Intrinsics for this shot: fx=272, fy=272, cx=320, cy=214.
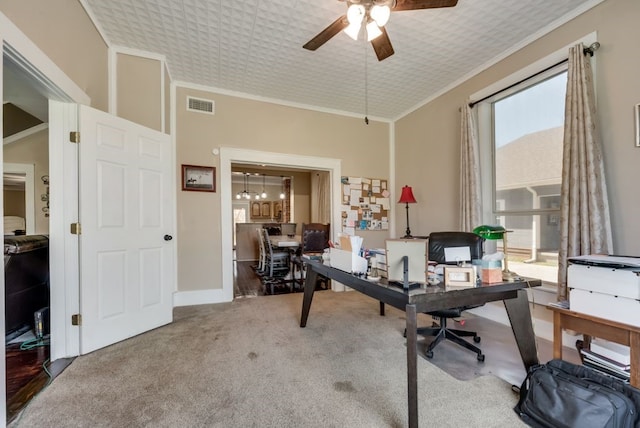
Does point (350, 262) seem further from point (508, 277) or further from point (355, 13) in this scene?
→ point (355, 13)

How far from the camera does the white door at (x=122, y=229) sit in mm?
2271

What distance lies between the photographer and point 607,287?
160 cm

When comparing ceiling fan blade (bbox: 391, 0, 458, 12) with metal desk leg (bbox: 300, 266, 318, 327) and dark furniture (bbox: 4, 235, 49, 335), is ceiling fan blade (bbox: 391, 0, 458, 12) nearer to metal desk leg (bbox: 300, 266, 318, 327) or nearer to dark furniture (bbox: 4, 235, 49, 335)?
metal desk leg (bbox: 300, 266, 318, 327)

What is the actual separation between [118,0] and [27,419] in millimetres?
3021

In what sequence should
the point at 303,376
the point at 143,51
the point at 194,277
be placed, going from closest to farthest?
the point at 303,376
the point at 143,51
the point at 194,277

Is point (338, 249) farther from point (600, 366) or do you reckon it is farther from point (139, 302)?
point (139, 302)

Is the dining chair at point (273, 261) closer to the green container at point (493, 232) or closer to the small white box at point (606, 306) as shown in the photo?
the green container at point (493, 232)

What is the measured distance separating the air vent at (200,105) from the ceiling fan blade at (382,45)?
2.44 m

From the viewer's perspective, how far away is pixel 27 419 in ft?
4.85

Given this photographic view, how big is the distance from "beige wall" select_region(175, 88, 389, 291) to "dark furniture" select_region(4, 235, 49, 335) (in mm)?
1261

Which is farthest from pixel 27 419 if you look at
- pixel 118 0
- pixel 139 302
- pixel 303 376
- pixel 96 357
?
pixel 118 0

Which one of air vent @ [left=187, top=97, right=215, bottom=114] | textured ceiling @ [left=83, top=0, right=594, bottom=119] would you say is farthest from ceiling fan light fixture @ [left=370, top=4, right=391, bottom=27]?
air vent @ [left=187, top=97, right=215, bottom=114]

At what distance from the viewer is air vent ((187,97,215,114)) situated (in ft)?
11.9

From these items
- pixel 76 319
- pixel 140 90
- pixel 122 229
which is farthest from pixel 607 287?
pixel 140 90
